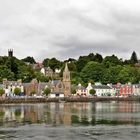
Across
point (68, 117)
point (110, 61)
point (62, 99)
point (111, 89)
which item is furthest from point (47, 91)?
point (68, 117)

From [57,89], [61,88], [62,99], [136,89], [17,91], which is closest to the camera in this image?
[62,99]

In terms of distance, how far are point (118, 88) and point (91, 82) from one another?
9.98m

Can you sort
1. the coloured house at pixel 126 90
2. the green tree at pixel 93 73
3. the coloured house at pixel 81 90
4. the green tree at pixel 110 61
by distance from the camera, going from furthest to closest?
the green tree at pixel 110 61 → the green tree at pixel 93 73 → the coloured house at pixel 126 90 → the coloured house at pixel 81 90

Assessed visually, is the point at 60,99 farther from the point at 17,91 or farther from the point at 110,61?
the point at 110,61

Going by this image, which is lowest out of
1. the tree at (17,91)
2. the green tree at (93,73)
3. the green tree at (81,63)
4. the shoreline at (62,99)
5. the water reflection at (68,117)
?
→ the water reflection at (68,117)

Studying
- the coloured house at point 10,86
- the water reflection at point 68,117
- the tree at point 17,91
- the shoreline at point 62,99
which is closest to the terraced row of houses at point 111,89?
the shoreline at point 62,99

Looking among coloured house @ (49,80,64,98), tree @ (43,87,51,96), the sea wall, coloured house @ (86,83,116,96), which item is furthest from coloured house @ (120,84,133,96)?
tree @ (43,87,51,96)

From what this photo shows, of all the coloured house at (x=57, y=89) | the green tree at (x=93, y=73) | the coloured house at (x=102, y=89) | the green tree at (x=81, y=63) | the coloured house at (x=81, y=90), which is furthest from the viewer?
the green tree at (x=81, y=63)

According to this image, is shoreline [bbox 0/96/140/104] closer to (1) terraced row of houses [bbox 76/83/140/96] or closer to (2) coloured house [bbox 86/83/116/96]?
(2) coloured house [bbox 86/83/116/96]

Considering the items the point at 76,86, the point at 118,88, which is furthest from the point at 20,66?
the point at 118,88

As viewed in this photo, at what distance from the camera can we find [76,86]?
496 ft

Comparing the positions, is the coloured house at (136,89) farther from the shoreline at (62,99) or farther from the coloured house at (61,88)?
the coloured house at (61,88)

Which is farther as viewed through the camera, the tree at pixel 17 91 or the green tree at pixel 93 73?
the green tree at pixel 93 73

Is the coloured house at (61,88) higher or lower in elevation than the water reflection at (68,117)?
higher
